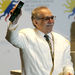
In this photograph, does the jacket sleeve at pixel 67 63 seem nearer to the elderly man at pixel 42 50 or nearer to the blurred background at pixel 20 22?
the elderly man at pixel 42 50

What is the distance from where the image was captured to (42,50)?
1438mm

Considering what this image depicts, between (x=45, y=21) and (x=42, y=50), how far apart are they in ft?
0.49

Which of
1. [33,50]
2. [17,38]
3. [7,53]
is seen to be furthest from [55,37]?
[7,53]

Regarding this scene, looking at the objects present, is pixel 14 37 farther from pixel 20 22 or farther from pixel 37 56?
pixel 20 22

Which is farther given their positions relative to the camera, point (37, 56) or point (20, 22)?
point (20, 22)

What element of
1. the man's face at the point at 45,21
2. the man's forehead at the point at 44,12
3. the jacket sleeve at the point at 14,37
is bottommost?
the jacket sleeve at the point at 14,37

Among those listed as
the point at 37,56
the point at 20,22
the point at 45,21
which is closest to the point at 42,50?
the point at 37,56

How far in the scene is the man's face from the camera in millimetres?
1438

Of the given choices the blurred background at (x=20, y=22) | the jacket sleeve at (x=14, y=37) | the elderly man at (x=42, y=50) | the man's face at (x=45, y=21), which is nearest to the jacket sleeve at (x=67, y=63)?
the elderly man at (x=42, y=50)

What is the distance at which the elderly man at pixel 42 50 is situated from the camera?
1.43 metres

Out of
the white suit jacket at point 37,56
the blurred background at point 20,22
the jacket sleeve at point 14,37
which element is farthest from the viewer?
the blurred background at point 20,22

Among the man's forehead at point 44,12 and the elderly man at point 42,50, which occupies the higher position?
the man's forehead at point 44,12

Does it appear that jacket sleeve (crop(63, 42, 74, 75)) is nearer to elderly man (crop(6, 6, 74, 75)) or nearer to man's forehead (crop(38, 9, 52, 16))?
elderly man (crop(6, 6, 74, 75))

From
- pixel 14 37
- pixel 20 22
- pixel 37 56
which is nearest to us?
pixel 14 37
